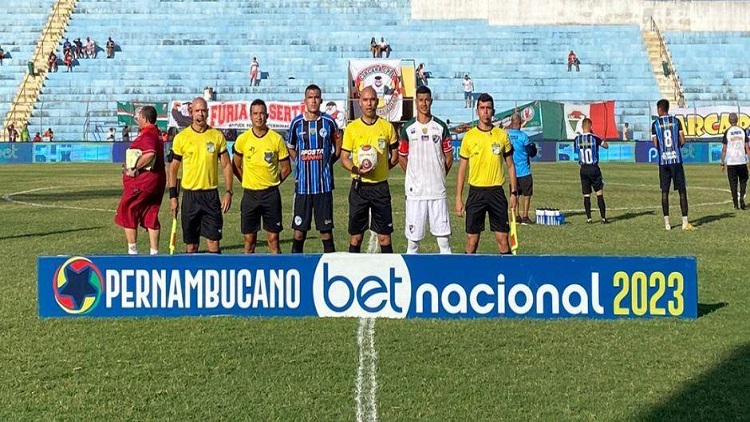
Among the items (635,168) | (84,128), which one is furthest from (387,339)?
(84,128)

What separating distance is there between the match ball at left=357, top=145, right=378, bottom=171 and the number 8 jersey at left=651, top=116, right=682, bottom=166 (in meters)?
7.26

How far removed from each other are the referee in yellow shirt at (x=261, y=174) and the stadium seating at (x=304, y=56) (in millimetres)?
38477

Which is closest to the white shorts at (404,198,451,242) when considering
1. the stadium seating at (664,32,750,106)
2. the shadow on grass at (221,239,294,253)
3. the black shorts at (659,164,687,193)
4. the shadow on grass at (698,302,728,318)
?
the shadow on grass at (698,302,728,318)

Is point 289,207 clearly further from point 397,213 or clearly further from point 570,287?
point 570,287

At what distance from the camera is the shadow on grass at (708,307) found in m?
A: 9.40

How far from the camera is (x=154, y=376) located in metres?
7.28

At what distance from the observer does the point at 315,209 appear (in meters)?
11.7

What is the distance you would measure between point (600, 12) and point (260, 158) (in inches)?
2016

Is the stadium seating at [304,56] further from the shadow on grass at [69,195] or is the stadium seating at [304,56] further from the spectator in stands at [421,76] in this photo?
the shadow on grass at [69,195]

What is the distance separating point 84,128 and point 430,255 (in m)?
42.2

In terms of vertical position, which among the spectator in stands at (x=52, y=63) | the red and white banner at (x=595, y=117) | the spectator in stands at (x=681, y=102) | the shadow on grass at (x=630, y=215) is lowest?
the shadow on grass at (x=630, y=215)

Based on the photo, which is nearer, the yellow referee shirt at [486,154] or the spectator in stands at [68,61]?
the yellow referee shirt at [486,154]

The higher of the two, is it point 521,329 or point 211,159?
point 211,159

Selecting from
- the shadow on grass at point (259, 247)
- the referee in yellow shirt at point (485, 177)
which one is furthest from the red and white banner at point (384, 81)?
the referee in yellow shirt at point (485, 177)
